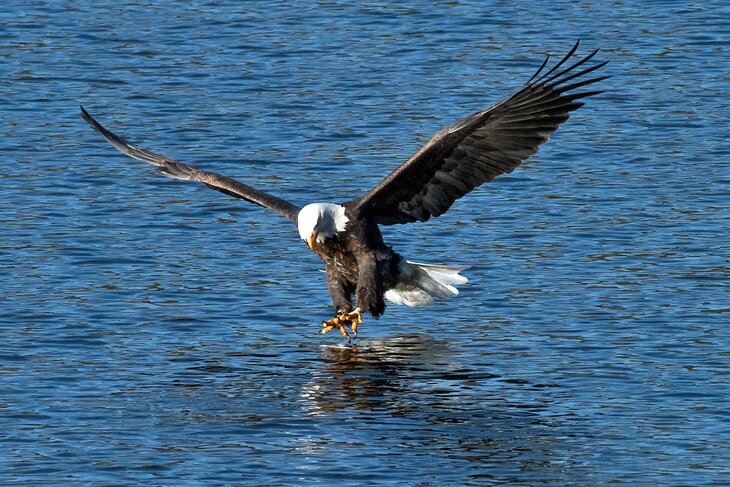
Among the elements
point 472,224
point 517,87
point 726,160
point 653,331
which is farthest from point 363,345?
point 517,87

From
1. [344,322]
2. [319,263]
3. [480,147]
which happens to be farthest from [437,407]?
[319,263]

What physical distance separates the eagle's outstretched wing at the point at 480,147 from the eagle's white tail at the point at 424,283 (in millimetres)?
468

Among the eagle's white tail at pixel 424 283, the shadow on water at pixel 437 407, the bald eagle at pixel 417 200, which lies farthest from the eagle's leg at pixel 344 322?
the eagle's white tail at pixel 424 283

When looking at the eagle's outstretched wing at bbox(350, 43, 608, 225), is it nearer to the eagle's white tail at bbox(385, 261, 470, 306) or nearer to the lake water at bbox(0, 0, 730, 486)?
the eagle's white tail at bbox(385, 261, 470, 306)

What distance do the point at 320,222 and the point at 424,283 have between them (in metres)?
0.97

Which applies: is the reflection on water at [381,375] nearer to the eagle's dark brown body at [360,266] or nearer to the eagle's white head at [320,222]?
the eagle's dark brown body at [360,266]

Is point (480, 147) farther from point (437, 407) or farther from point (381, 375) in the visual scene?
point (437, 407)

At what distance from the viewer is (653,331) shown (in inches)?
419

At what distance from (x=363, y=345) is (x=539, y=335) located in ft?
3.58

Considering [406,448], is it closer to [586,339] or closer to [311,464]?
[311,464]

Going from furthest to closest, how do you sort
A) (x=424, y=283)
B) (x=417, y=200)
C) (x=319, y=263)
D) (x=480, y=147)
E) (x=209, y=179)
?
(x=319, y=263)
(x=209, y=179)
(x=424, y=283)
(x=417, y=200)
(x=480, y=147)

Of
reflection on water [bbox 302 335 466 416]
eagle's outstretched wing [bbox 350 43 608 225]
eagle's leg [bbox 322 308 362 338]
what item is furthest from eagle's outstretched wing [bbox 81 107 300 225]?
reflection on water [bbox 302 335 466 416]

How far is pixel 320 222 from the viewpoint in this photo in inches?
418

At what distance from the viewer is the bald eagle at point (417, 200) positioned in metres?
10.3
